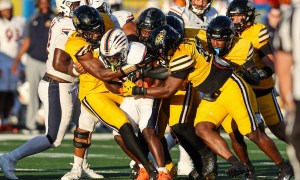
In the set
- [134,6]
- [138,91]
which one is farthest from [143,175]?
[134,6]

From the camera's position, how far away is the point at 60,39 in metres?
8.96

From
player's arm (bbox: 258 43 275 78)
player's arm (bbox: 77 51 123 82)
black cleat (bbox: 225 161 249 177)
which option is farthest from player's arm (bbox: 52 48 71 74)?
black cleat (bbox: 225 161 249 177)

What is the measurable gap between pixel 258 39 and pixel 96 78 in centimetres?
166

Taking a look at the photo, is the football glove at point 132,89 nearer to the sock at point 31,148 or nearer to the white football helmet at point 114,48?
the white football helmet at point 114,48

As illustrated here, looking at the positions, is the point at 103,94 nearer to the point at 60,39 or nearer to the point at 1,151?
the point at 60,39

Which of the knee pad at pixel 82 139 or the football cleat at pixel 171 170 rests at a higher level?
the knee pad at pixel 82 139

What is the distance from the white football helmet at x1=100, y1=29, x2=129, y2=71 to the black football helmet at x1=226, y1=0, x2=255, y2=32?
137cm

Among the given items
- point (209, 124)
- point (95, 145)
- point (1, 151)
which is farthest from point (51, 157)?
point (209, 124)

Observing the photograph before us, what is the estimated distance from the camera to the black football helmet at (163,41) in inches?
315

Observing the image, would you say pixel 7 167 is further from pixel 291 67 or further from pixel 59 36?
pixel 291 67

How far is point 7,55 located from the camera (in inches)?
597

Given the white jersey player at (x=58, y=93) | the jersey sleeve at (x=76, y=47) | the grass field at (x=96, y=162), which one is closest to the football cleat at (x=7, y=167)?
the white jersey player at (x=58, y=93)

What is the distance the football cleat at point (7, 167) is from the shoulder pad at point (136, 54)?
1.54m

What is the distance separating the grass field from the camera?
9.25 metres
